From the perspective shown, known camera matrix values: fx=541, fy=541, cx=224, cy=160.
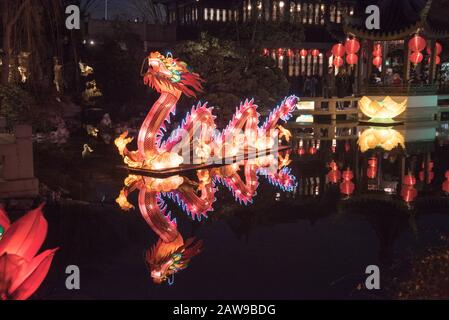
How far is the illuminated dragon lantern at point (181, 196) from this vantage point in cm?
645

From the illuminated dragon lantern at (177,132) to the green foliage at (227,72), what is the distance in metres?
5.18

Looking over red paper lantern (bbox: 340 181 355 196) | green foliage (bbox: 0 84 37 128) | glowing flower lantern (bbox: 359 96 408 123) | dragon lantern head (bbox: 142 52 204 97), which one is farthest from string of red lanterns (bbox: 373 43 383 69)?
green foliage (bbox: 0 84 37 128)

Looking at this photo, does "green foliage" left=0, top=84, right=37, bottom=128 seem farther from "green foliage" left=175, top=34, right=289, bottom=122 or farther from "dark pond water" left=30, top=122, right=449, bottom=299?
"green foliage" left=175, top=34, right=289, bottom=122

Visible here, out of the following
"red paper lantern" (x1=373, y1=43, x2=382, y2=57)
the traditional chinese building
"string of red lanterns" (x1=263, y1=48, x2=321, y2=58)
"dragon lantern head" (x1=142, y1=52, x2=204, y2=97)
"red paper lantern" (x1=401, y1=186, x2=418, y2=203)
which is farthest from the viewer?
the traditional chinese building

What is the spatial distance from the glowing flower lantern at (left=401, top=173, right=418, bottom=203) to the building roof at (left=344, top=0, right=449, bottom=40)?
1324 cm

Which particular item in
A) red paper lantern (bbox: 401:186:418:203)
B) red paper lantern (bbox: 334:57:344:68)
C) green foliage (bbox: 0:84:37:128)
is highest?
red paper lantern (bbox: 334:57:344:68)

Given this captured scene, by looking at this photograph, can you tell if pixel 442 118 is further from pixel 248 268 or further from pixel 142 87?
pixel 248 268

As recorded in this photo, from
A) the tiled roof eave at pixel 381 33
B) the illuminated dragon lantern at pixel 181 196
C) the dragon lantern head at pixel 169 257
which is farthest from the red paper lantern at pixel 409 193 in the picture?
the tiled roof eave at pixel 381 33

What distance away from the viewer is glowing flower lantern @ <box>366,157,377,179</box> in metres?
11.9

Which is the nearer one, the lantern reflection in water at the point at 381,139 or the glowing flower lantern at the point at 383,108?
the lantern reflection in water at the point at 381,139

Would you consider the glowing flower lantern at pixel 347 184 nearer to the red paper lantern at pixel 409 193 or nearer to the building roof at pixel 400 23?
the red paper lantern at pixel 409 193

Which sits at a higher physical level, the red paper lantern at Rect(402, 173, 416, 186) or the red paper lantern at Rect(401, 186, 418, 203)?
the red paper lantern at Rect(402, 173, 416, 186)

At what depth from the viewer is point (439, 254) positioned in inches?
262
